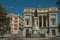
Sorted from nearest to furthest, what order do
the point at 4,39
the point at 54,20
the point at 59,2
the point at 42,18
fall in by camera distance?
the point at 59,2 < the point at 4,39 < the point at 54,20 < the point at 42,18

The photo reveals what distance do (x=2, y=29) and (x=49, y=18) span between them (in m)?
17.0

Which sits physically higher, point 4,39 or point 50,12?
point 50,12

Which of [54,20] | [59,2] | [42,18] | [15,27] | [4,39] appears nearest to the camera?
[59,2]

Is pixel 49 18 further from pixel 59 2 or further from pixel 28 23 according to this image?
pixel 59 2

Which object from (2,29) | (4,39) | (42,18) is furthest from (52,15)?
(4,39)

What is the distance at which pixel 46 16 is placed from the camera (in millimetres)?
61562

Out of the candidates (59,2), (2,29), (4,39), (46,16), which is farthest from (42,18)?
(59,2)

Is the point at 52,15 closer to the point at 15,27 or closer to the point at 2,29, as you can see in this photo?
the point at 2,29

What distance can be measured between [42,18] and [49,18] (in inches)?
161

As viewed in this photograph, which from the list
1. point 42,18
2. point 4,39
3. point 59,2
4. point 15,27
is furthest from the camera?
point 15,27

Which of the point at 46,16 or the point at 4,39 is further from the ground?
the point at 46,16

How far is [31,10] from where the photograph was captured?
59094 millimetres

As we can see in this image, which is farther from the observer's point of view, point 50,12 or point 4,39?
point 50,12

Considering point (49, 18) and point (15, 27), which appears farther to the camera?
point (15, 27)
